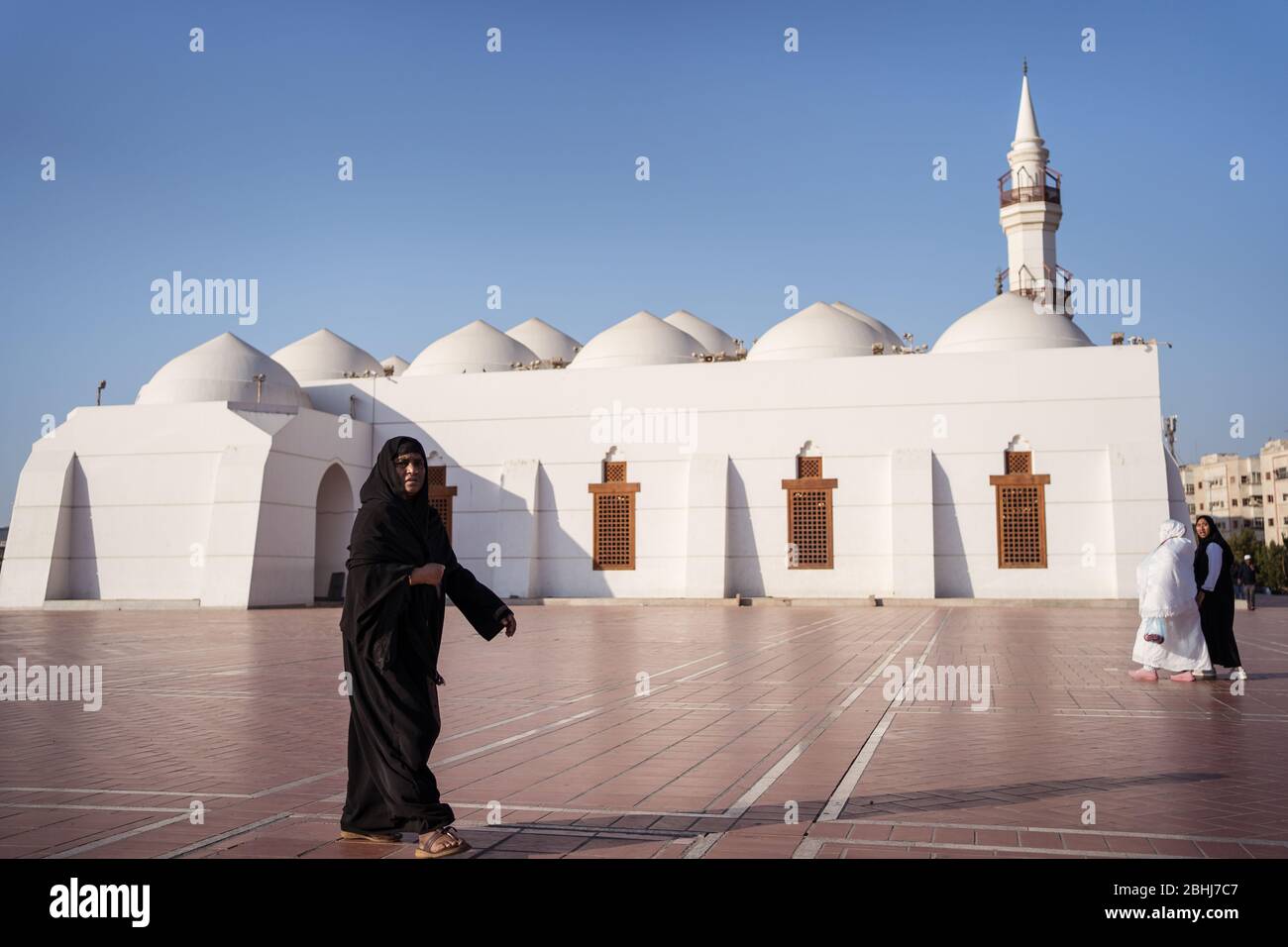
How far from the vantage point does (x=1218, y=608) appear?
10117mm

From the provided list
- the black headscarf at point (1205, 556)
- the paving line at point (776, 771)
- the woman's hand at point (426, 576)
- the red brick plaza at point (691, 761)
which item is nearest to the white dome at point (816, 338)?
the red brick plaza at point (691, 761)

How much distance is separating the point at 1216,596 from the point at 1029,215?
23673mm

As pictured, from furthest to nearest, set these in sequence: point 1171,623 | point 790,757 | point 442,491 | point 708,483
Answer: point 442,491
point 708,483
point 1171,623
point 790,757

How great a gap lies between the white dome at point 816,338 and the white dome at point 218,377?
493 inches

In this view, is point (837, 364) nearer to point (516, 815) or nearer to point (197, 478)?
point (197, 478)

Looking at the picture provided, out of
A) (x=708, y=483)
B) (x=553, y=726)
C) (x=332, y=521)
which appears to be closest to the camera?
(x=553, y=726)

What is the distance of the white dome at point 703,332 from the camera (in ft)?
119

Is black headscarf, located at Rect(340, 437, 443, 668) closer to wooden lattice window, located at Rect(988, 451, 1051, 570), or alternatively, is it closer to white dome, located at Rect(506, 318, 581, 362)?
wooden lattice window, located at Rect(988, 451, 1051, 570)

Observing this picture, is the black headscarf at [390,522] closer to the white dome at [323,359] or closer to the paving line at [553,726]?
the paving line at [553,726]

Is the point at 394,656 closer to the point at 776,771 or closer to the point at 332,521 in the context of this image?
the point at 776,771

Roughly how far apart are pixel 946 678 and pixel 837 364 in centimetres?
1853

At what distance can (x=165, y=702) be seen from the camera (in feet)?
28.0

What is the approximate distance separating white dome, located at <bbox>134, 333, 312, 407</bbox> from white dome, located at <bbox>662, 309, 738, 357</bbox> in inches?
501

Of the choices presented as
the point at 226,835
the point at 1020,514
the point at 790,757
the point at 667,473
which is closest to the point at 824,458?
the point at 667,473
